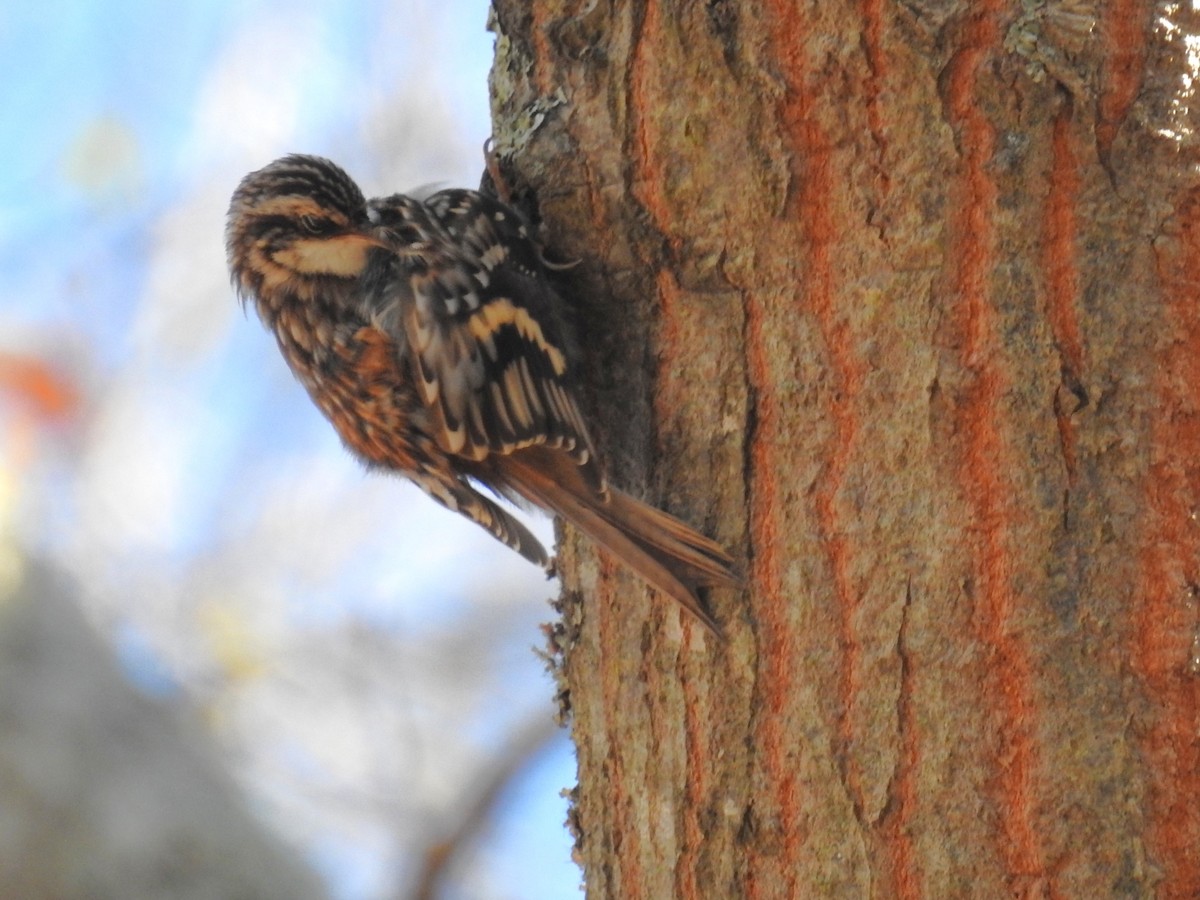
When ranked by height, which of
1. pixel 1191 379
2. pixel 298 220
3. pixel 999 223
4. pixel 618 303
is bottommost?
pixel 1191 379

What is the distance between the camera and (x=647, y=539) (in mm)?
1624

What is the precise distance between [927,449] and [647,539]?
0.34 m

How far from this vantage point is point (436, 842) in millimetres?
3758

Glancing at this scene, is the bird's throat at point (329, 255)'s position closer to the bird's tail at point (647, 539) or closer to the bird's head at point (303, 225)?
the bird's head at point (303, 225)

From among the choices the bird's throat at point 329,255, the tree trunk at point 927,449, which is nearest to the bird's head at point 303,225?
the bird's throat at point 329,255

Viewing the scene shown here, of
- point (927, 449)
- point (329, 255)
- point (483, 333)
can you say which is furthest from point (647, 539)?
point (329, 255)

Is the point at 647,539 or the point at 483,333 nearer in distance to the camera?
the point at 647,539

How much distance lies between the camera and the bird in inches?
74.7

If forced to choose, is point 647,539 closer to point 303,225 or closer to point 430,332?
point 430,332

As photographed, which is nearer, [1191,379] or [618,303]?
[1191,379]

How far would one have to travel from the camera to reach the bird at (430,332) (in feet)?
6.22

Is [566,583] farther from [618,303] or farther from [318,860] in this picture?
[318,860]

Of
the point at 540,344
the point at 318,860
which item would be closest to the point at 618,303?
the point at 540,344

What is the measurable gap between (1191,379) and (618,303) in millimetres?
683
